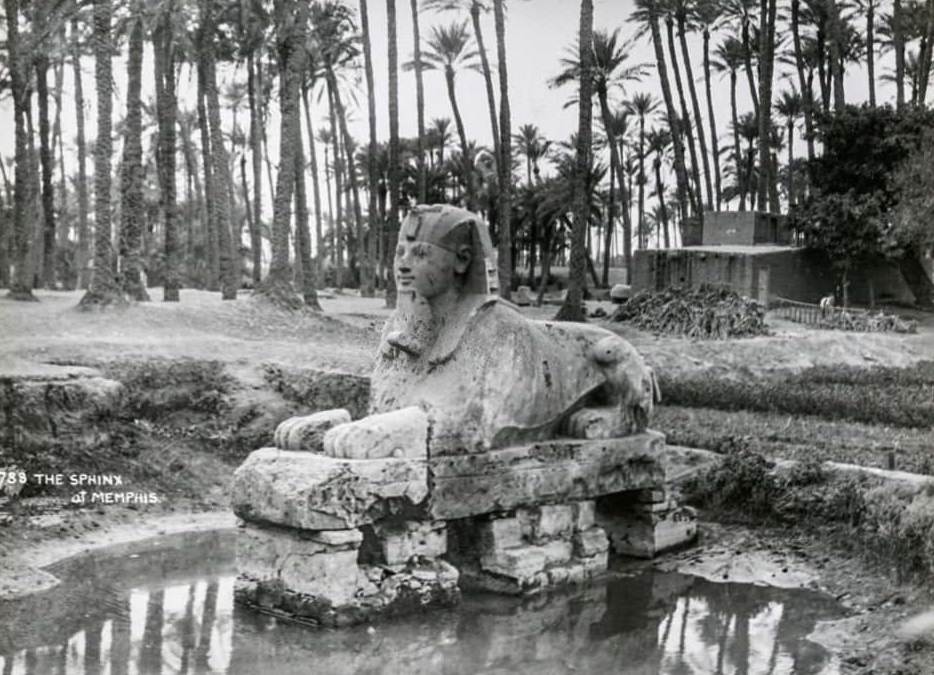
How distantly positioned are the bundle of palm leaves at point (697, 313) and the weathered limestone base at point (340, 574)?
520 inches

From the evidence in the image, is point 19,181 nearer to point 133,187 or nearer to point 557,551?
point 133,187

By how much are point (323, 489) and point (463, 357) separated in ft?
5.58

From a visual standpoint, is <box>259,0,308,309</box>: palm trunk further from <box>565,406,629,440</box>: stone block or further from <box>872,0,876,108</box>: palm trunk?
<box>872,0,876,108</box>: palm trunk

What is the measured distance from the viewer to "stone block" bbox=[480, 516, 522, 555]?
25.3 feet

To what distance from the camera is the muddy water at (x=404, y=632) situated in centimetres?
613

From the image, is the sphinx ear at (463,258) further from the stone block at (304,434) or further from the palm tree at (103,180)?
the palm tree at (103,180)

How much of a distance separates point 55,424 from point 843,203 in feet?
65.6

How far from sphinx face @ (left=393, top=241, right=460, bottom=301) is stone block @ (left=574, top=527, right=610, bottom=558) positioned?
2.17m

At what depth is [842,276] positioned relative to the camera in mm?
25859

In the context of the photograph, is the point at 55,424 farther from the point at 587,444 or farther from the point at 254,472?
the point at 587,444

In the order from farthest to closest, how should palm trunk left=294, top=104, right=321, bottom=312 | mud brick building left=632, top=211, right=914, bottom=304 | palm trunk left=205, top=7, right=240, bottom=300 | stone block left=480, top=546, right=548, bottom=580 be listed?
mud brick building left=632, top=211, right=914, bottom=304 < palm trunk left=294, top=104, right=321, bottom=312 < palm trunk left=205, top=7, right=240, bottom=300 < stone block left=480, top=546, right=548, bottom=580

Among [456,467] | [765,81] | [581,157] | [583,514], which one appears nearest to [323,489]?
[456,467]

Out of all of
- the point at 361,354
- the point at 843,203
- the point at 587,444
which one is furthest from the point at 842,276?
the point at 587,444

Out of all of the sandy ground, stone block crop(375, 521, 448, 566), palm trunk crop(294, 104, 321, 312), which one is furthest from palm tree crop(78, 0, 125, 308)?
stone block crop(375, 521, 448, 566)
